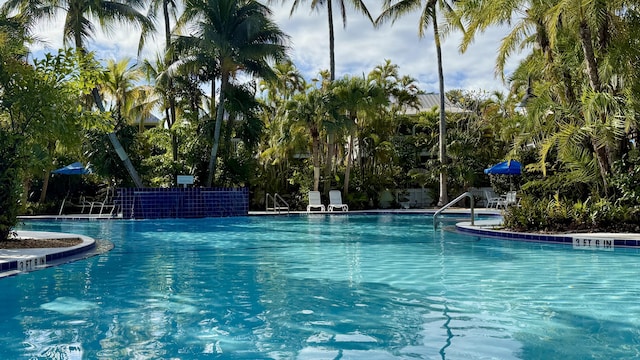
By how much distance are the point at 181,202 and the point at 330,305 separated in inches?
636

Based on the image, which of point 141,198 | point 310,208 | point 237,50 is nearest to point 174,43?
point 237,50

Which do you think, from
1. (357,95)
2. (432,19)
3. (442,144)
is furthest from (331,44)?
(442,144)

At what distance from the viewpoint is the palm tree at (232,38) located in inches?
828

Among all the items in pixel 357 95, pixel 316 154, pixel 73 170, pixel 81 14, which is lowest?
pixel 73 170

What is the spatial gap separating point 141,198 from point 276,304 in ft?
52.0

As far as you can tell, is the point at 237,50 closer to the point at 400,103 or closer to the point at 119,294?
the point at 400,103

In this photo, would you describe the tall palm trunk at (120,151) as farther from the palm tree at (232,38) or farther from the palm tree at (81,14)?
the palm tree at (232,38)

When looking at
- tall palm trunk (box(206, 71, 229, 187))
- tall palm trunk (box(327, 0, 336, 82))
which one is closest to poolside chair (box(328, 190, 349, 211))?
tall palm trunk (box(206, 71, 229, 187))

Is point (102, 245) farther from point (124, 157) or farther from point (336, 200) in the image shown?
point (336, 200)

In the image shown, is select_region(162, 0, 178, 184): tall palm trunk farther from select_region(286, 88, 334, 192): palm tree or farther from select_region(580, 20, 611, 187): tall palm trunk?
select_region(580, 20, 611, 187): tall palm trunk

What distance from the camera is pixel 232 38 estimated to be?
21.2m

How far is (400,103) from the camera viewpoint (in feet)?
97.0

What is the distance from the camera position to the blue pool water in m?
4.29

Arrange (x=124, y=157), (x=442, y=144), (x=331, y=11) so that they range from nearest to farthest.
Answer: (x=124, y=157)
(x=331, y=11)
(x=442, y=144)
